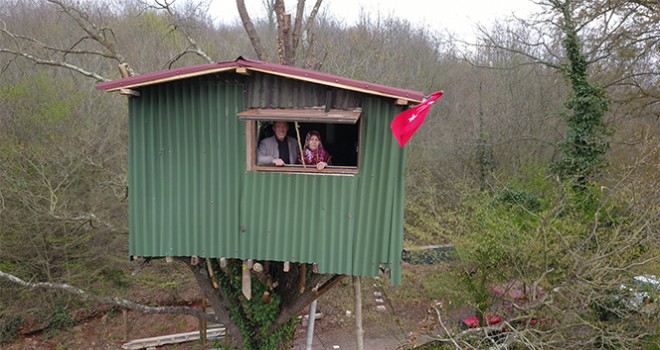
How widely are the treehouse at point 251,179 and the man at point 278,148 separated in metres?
0.17

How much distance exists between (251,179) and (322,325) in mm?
10826

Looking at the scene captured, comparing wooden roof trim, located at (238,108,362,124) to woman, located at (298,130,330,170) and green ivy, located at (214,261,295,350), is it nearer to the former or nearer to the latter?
woman, located at (298,130,330,170)

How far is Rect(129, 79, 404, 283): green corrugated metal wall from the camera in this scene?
6074mm

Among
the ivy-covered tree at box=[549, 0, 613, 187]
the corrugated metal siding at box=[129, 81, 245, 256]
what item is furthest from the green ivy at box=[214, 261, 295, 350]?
the ivy-covered tree at box=[549, 0, 613, 187]

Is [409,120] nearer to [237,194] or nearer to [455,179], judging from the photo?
[237,194]

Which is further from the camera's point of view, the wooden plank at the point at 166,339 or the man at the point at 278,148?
the wooden plank at the point at 166,339

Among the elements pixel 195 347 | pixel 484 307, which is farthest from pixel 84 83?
pixel 484 307

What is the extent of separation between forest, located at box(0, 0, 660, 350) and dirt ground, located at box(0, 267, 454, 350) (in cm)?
36

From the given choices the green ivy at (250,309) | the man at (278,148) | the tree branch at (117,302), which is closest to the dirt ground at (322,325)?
the green ivy at (250,309)

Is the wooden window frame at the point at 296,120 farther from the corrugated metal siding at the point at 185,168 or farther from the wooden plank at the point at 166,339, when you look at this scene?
the wooden plank at the point at 166,339

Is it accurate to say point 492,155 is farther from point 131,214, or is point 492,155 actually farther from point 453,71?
point 131,214

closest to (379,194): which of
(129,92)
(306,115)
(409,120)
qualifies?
(409,120)

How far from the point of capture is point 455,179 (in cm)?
1762

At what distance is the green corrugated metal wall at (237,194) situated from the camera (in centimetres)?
607
